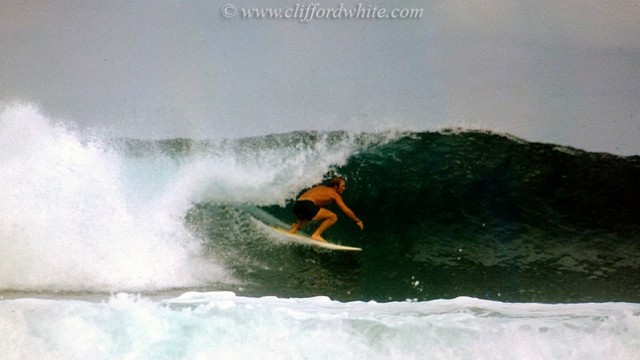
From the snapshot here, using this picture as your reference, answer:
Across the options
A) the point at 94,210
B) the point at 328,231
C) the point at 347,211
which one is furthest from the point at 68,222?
the point at 347,211

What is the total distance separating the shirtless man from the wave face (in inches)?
1.8

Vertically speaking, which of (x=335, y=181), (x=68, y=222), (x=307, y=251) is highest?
(x=335, y=181)

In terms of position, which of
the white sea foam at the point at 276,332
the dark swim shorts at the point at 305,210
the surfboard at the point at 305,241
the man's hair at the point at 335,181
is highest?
the man's hair at the point at 335,181

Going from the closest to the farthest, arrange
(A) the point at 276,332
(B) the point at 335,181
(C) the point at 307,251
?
(A) the point at 276,332, (C) the point at 307,251, (B) the point at 335,181

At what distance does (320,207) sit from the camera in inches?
108

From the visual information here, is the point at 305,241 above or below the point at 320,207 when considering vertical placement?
below

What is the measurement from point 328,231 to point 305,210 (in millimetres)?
157

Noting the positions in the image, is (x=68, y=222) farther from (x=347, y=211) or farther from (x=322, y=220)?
(x=347, y=211)

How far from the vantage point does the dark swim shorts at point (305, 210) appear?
275 centimetres

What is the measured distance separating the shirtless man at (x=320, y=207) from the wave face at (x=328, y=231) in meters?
0.05

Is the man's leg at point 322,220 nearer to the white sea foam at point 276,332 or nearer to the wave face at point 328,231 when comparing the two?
the wave face at point 328,231

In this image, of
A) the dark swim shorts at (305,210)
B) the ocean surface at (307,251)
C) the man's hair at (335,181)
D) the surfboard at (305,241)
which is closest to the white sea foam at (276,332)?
the ocean surface at (307,251)

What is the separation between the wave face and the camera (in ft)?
8.46

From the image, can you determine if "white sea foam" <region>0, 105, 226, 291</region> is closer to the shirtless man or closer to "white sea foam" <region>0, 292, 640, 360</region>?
"white sea foam" <region>0, 292, 640, 360</region>
